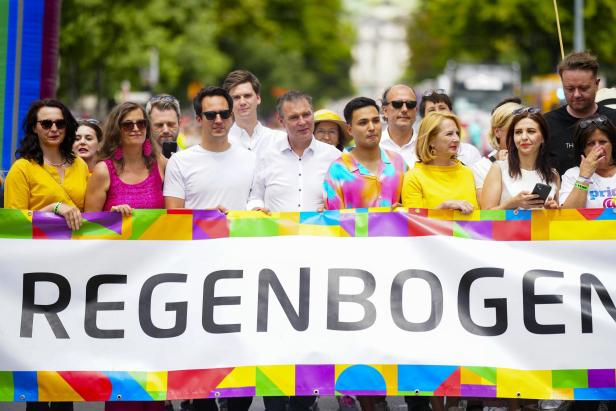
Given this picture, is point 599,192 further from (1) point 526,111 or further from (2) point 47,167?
(2) point 47,167

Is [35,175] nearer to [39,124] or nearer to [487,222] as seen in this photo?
[39,124]

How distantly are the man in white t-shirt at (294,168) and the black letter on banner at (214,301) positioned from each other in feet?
2.43

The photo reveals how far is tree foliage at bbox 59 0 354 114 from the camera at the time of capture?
33.3 meters

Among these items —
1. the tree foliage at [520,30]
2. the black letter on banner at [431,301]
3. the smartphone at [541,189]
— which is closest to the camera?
the smartphone at [541,189]

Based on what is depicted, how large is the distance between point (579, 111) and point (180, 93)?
168ft

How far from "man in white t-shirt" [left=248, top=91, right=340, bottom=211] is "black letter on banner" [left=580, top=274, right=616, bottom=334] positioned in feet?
5.57

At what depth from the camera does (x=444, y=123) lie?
680 centimetres

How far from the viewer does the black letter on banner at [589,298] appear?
21.0 ft

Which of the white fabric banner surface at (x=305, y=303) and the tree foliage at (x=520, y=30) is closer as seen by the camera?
the white fabric banner surface at (x=305, y=303)

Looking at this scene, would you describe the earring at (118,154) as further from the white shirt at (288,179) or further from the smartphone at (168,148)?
the smartphone at (168,148)

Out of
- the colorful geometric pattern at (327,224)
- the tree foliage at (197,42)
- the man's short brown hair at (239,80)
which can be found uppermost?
the tree foliage at (197,42)

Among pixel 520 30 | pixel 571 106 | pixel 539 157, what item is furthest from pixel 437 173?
pixel 520 30

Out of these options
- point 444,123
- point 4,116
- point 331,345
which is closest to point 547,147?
point 444,123

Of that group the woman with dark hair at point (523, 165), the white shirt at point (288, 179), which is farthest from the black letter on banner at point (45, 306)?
the woman with dark hair at point (523, 165)
